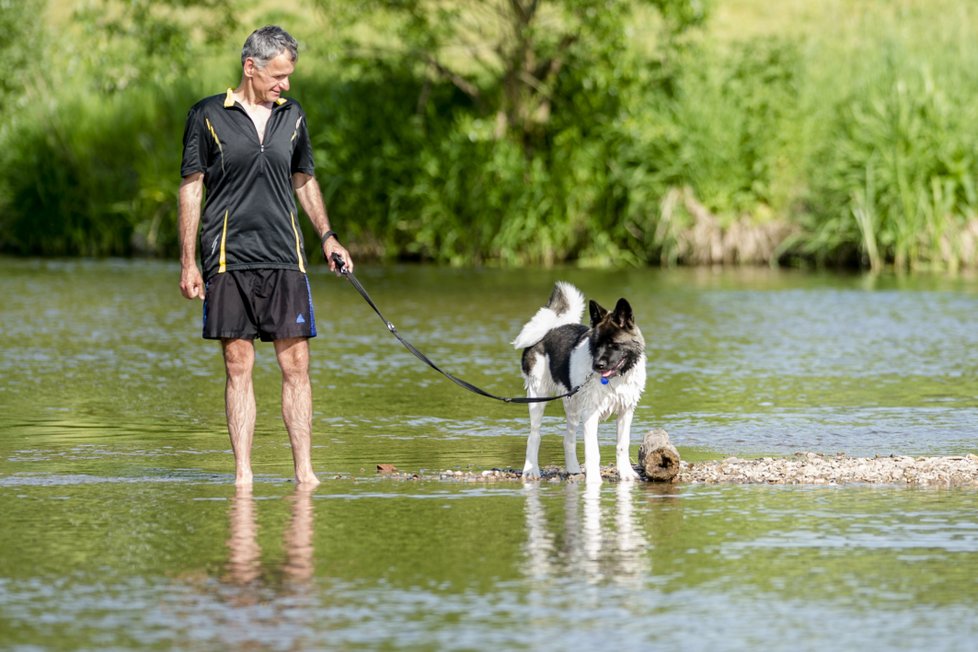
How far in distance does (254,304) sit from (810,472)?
10.3ft

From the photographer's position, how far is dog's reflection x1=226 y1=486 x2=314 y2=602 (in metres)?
7.20

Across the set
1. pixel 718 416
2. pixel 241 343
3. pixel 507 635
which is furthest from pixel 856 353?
pixel 507 635

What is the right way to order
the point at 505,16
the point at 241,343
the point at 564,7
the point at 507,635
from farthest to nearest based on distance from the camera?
the point at 505,16 → the point at 564,7 → the point at 241,343 → the point at 507,635

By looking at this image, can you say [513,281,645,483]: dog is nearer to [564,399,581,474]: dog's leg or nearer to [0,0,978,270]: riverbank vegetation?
[564,399,581,474]: dog's leg

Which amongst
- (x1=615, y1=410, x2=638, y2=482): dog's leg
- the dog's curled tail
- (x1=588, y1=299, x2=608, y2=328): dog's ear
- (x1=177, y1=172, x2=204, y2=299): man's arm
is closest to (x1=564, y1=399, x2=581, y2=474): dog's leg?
(x1=615, y1=410, x2=638, y2=482): dog's leg

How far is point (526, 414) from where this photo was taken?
44.0 feet

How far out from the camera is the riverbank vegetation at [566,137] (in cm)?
2859

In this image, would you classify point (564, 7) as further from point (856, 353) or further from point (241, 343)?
point (241, 343)

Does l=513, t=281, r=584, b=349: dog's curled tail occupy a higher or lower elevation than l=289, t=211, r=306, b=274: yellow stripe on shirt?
lower

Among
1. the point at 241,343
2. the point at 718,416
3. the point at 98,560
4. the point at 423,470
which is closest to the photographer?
the point at 98,560

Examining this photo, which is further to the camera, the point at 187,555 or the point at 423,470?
the point at 423,470

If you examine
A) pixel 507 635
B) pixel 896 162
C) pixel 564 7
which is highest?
pixel 564 7

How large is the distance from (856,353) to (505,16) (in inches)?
665

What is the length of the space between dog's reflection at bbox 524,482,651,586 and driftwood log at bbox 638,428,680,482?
8.3 inches
